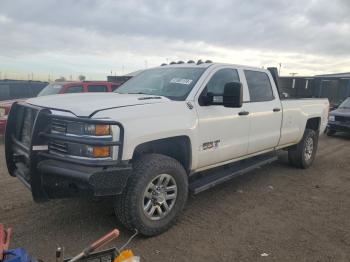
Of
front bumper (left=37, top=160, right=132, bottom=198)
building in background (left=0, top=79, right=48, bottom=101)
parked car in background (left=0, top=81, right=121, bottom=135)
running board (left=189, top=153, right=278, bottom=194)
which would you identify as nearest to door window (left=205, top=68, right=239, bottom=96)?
running board (left=189, top=153, right=278, bottom=194)

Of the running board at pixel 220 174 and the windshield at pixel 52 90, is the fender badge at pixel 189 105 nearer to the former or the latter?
the running board at pixel 220 174

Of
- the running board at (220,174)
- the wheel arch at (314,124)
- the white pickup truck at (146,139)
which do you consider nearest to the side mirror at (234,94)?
the white pickup truck at (146,139)

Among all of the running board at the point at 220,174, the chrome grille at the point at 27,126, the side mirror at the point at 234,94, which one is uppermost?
the side mirror at the point at 234,94

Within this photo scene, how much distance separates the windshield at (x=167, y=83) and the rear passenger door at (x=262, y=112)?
1044 mm

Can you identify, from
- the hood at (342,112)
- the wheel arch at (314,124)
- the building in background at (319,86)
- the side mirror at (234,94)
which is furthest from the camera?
A: the building in background at (319,86)

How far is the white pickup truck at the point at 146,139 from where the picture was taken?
3363 millimetres

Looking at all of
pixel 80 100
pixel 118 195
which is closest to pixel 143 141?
pixel 118 195

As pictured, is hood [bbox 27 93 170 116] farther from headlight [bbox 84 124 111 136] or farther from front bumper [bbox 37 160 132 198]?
front bumper [bbox 37 160 132 198]

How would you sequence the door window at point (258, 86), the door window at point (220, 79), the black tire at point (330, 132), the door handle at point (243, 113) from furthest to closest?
1. the black tire at point (330, 132)
2. the door window at point (258, 86)
3. the door handle at point (243, 113)
4. the door window at point (220, 79)

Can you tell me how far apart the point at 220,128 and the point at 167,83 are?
2.97ft

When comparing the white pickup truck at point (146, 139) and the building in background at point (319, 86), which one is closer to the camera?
the white pickup truck at point (146, 139)

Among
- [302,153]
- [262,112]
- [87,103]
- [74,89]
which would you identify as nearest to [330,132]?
[302,153]

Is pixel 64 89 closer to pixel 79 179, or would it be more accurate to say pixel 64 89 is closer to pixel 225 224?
pixel 225 224

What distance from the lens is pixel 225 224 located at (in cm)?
428
